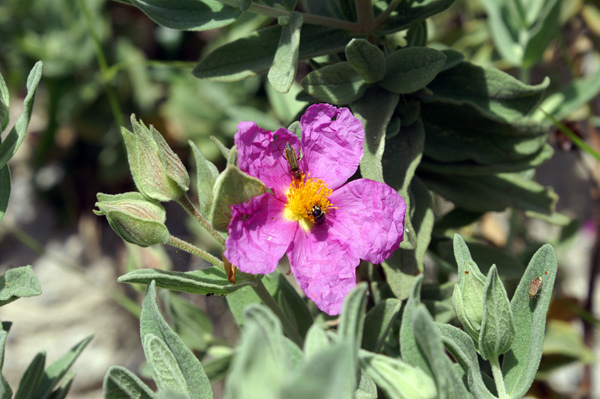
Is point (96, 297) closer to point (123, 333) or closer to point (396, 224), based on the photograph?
point (123, 333)

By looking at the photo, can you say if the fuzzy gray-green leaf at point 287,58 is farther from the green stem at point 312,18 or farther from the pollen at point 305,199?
the pollen at point 305,199

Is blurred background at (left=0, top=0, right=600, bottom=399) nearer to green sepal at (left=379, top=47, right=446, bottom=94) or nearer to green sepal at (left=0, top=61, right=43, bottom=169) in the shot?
green sepal at (left=379, top=47, right=446, bottom=94)

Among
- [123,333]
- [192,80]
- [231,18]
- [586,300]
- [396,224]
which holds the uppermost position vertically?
[231,18]

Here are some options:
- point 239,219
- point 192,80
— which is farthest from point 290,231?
point 192,80

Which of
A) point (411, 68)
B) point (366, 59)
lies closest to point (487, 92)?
point (411, 68)

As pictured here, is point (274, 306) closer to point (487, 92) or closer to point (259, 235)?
point (259, 235)

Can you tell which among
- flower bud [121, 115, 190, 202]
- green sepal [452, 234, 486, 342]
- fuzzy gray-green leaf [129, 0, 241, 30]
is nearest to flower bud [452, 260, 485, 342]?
green sepal [452, 234, 486, 342]

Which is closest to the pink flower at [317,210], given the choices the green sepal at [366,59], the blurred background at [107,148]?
the green sepal at [366,59]
